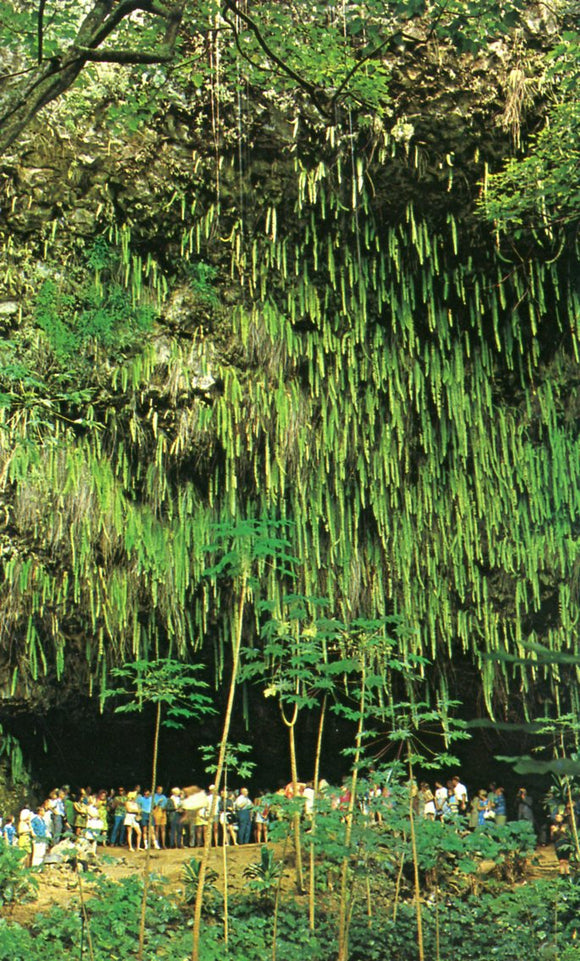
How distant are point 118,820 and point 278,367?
625 centimetres

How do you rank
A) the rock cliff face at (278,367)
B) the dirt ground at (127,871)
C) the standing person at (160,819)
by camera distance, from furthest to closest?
the standing person at (160,819)
the rock cliff face at (278,367)
the dirt ground at (127,871)

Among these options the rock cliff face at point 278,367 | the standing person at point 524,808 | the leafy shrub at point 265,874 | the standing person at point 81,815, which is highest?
the rock cliff face at point 278,367

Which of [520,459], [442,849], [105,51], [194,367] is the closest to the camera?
[105,51]

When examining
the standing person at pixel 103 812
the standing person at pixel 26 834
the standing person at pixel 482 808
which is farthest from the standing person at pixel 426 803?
the standing person at pixel 26 834

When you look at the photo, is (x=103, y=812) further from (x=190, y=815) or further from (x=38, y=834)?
(x=38, y=834)

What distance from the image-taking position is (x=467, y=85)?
32.9 ft

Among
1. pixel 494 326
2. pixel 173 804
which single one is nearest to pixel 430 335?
pixel 494 326

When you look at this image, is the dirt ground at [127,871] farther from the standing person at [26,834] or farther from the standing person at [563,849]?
the standing person at [563,849]

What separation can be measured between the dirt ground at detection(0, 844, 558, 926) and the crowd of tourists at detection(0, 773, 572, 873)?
0.90ft

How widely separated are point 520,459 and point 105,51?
29.7 ft

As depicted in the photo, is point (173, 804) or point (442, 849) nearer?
point (442, 849)

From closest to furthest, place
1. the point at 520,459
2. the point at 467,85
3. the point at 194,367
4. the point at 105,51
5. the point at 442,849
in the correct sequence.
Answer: the point at 105,51
the point at 442,849
the point at 467,85
the point at 194,367
the point at 520,459

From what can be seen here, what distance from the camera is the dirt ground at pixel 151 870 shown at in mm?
9086

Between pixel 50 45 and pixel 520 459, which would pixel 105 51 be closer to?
pixel 50 45
